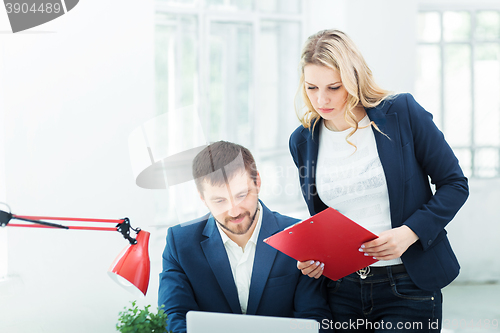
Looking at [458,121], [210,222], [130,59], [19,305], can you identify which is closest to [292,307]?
[210,222]

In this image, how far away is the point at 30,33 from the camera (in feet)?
4.98

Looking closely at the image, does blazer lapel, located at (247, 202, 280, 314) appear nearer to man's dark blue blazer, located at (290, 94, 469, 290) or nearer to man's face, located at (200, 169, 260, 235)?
man's face, located at (200, 169, 260, 235)

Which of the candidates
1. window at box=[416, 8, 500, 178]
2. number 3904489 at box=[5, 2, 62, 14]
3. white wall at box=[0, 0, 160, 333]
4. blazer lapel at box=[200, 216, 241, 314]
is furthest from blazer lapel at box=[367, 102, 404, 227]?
window at box=[416, 8, 500, 178]

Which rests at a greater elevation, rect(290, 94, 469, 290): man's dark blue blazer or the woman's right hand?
rect(290, 94, 469, 290): man's dark blue blazer

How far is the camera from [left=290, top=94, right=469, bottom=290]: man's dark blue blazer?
113cm

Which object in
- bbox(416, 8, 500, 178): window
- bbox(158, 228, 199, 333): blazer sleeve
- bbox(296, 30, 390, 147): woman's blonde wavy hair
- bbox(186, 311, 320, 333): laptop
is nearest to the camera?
bbox(186, 311, 320, 333): laptop

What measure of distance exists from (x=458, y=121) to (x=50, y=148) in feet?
10.3

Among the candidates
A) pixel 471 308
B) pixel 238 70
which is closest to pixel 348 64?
pixel 238 70

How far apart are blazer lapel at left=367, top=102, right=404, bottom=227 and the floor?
5.91 feet

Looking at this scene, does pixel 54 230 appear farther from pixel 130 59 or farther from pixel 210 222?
pixel 130 59

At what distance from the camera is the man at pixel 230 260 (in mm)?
1276

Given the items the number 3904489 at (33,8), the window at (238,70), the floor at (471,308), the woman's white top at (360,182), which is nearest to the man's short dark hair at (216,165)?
the woman's white top at (360,182)

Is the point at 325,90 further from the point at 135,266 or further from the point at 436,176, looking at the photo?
the point at 135,266

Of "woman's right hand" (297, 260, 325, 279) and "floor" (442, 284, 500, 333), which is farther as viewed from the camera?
"floor" (442, 284, 500, 333)
